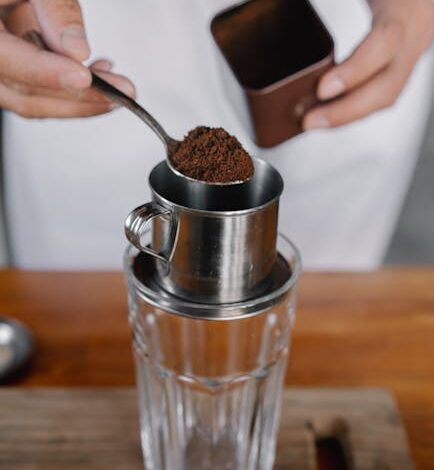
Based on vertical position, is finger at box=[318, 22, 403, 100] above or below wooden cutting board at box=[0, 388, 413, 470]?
above

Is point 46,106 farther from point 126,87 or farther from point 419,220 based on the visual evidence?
point 419,220

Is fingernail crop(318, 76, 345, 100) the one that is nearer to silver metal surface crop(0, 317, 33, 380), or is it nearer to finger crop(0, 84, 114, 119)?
finger crop(0, 84, 114, 119)

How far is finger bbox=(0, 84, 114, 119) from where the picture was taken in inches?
30.6

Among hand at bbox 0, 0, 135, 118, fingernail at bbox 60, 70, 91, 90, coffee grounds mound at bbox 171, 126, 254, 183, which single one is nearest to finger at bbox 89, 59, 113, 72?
hand at bbox 0, 0, 135, 118

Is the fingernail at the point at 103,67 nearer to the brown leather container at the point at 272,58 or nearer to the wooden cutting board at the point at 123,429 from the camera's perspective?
the brown leather container at the point at 272,58

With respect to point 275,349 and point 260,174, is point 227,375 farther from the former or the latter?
point 260,174

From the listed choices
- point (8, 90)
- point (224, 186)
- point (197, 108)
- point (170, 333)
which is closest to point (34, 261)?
point (197, 108)

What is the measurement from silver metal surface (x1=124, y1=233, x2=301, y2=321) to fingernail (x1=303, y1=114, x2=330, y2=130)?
10.1 inches

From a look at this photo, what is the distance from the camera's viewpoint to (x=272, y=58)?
3.02 feet

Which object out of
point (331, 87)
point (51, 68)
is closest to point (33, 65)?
point (51, 68)

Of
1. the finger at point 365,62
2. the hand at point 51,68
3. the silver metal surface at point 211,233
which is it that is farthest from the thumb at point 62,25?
the finger at point 365,62

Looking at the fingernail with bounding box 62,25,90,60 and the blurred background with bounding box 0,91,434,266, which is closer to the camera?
the fingernail with bounding box 62,25,90,60

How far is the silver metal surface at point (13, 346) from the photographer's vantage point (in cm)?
81

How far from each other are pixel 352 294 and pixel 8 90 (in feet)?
1.60
